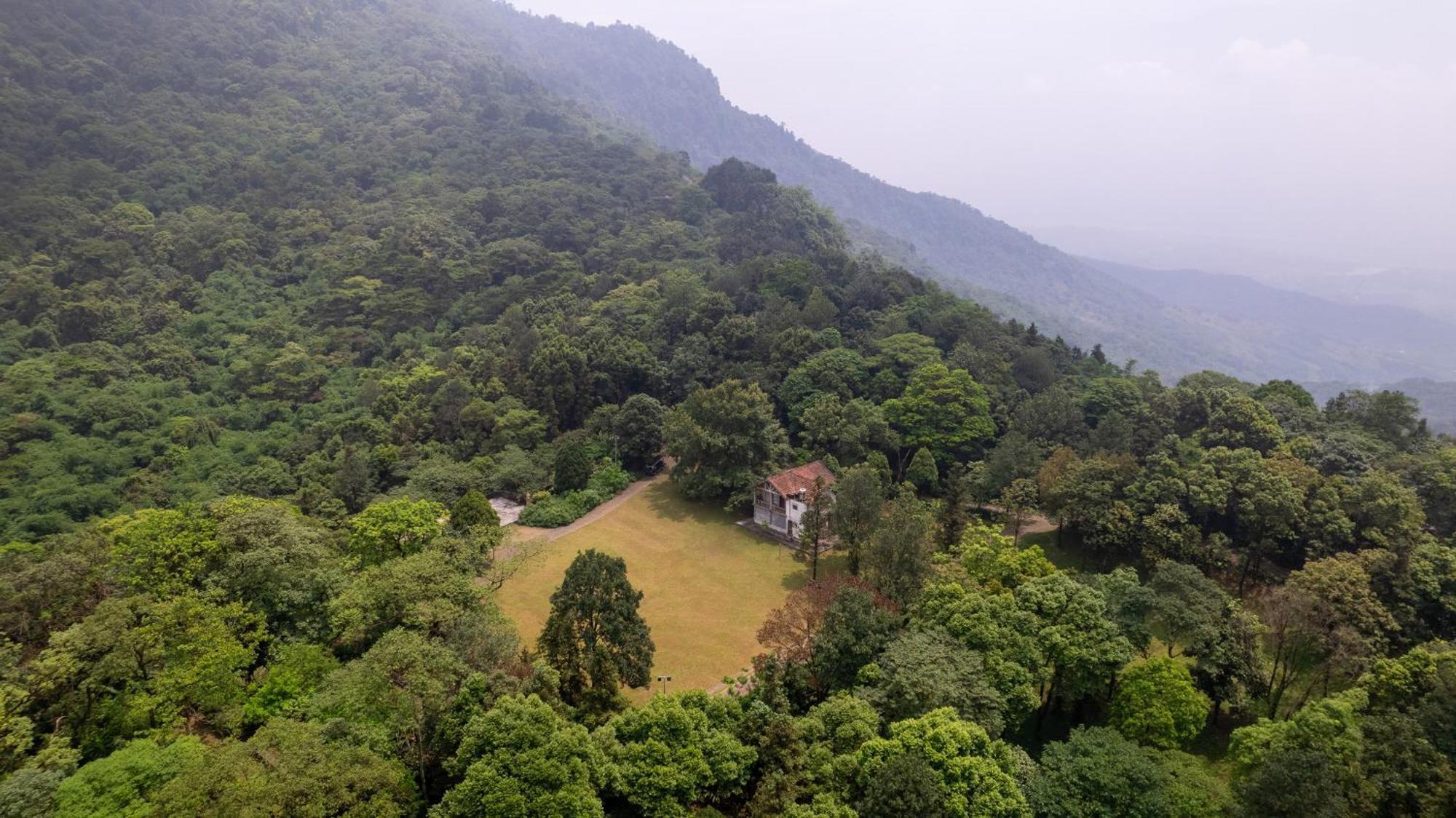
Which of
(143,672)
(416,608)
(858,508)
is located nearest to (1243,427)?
(858,508)

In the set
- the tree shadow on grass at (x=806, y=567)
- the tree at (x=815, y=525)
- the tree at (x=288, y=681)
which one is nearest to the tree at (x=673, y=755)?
the tree at (x=288, y=681)

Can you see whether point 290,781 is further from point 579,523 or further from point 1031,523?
point 1031,523

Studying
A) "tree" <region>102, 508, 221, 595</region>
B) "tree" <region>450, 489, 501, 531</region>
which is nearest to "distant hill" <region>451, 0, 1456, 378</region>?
"tree" <region>450, 489, 501, 531</region>

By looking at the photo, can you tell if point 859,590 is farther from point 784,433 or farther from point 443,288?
point 443,288

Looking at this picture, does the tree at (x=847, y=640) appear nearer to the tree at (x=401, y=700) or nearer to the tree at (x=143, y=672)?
the tree at (x=401, y=700)

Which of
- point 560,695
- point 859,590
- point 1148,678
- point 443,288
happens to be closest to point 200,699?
point 560,695

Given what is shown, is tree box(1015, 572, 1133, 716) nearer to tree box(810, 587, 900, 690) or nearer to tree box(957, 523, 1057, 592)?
tree box(957, 523, 1057, 592)

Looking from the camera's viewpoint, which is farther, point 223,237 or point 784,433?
point 223,237
